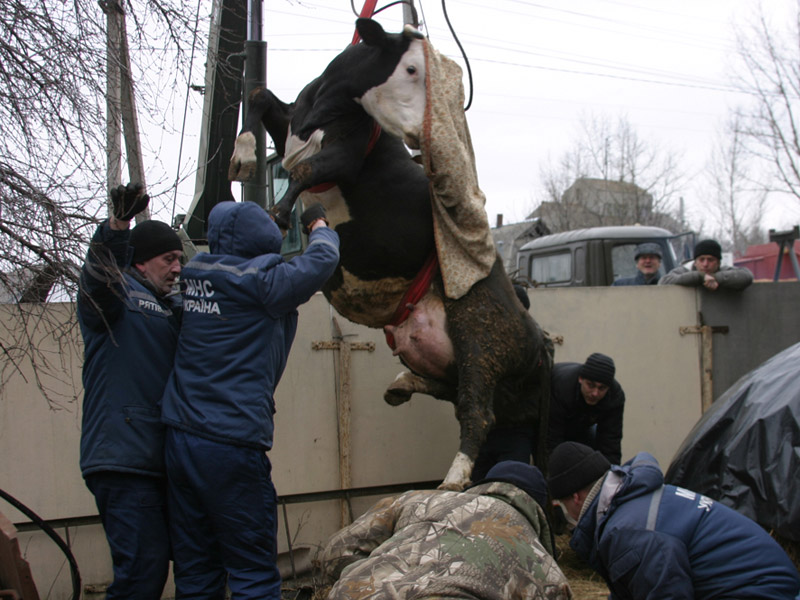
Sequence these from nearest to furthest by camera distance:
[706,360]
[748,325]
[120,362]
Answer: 1. [120,362]
2. [706,360]
3. [748,325]

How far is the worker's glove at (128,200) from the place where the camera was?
2955 mm

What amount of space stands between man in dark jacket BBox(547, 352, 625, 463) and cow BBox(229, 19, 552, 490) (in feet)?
2.66

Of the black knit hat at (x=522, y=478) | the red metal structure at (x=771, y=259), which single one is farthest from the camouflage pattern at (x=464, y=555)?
the red metal structure at (x=771, y=259)

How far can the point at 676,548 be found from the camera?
107 inches

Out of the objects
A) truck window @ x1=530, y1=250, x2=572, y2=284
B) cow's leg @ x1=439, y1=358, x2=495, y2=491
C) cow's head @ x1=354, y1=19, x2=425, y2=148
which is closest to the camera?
cow's head @ x1=354, y1=19, x2=425, y2=148

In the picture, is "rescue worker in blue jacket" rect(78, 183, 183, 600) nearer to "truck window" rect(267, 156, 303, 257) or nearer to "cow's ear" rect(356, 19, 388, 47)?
"cow's ear" rect(356, 19, 388, 47)

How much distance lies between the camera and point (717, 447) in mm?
4215

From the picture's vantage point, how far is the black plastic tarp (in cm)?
376


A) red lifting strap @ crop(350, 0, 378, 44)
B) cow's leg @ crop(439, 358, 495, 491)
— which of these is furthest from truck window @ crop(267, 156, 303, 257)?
cow's leg @ crop(439, 358, 495, 491)

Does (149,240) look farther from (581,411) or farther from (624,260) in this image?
(624,260)

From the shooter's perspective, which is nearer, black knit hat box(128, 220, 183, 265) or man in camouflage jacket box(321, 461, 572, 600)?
man in camouflage jacket box(321, 461, 572, 600)

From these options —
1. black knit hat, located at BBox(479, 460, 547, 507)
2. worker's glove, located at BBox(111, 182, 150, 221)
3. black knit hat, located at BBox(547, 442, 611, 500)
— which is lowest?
black knit hat, located at BBox(479, 460, 547, 507)

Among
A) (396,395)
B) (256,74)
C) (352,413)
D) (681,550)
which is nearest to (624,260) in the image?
(352,413)

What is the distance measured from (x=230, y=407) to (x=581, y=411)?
3135 mm
